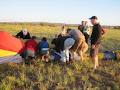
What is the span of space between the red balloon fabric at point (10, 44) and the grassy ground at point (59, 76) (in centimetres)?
113

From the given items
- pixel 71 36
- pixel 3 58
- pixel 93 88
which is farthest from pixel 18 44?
pixel 93 88

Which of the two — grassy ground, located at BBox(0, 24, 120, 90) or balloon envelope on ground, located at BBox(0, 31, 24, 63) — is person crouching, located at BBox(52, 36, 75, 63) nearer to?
grassy ground, located at BBox(0, 24, 120, 90)

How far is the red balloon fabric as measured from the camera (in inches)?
560

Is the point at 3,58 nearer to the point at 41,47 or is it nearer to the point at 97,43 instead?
the point at 41,47

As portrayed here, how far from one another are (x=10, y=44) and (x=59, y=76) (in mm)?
3505

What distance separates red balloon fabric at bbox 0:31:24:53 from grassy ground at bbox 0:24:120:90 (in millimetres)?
1133

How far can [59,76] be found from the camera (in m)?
11.9

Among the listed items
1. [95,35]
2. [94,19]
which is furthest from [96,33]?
[94,19]

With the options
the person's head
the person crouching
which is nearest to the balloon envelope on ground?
the person crouching

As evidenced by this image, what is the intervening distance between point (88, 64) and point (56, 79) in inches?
88.0

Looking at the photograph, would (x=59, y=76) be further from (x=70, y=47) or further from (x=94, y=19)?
(x=94, y=19)

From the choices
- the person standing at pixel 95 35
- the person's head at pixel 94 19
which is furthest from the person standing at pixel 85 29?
the person's head at pixel 94 19

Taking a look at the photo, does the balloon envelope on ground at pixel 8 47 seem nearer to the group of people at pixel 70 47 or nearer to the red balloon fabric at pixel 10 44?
the red balloon fabric at pixel 10 44

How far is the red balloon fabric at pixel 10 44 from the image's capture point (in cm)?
1422
